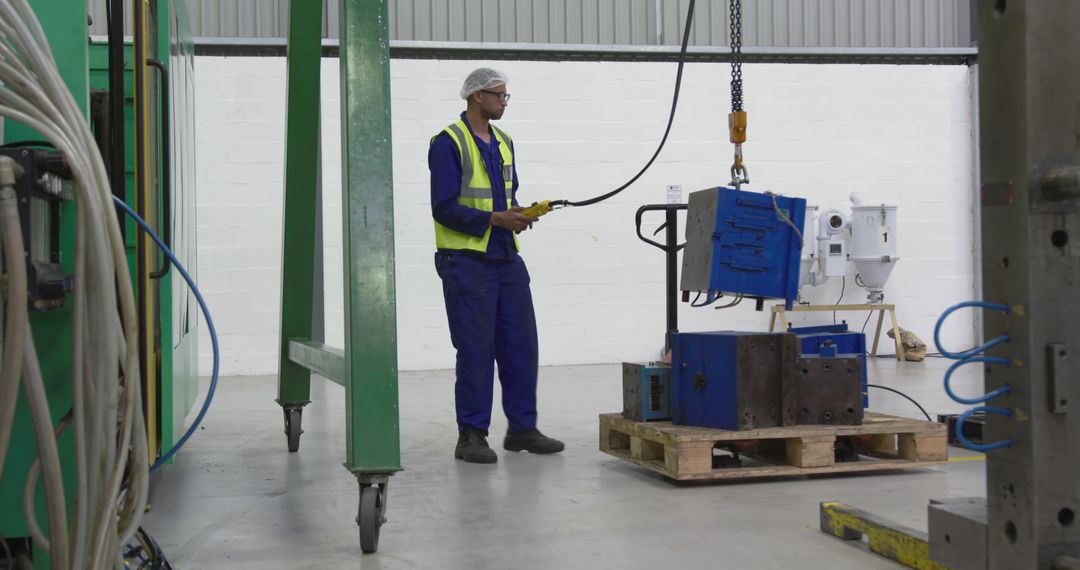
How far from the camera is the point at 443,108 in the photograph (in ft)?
31.4

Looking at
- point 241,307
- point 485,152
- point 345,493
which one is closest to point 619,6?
point 241,307

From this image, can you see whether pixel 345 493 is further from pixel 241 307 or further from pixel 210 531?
pixel 241 307

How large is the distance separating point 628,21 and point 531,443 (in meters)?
6.26

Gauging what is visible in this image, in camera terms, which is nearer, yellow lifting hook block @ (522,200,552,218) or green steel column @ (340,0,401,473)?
green steel column @ (340,0,401,473)

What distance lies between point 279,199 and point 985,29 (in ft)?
26.0

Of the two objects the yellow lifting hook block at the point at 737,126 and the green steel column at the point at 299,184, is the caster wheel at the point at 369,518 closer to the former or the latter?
the green steel column at the point at 299,184

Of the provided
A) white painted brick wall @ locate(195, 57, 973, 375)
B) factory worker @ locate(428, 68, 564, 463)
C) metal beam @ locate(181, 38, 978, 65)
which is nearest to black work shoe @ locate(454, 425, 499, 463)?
factory worker @ locate(428, 68, 564, 463)

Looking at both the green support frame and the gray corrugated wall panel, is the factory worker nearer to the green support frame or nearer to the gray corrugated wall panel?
the green support frame

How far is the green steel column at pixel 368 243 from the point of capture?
291 cm

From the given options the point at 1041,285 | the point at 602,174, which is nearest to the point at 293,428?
the point at 1041,285

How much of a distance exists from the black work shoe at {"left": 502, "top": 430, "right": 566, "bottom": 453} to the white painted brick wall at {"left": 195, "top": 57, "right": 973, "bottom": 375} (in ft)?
15.0

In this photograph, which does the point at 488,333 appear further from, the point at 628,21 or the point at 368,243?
the point at 628,21

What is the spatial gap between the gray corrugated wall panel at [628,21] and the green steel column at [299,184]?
501 centimetres

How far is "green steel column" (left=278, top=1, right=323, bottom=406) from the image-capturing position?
450 cm
